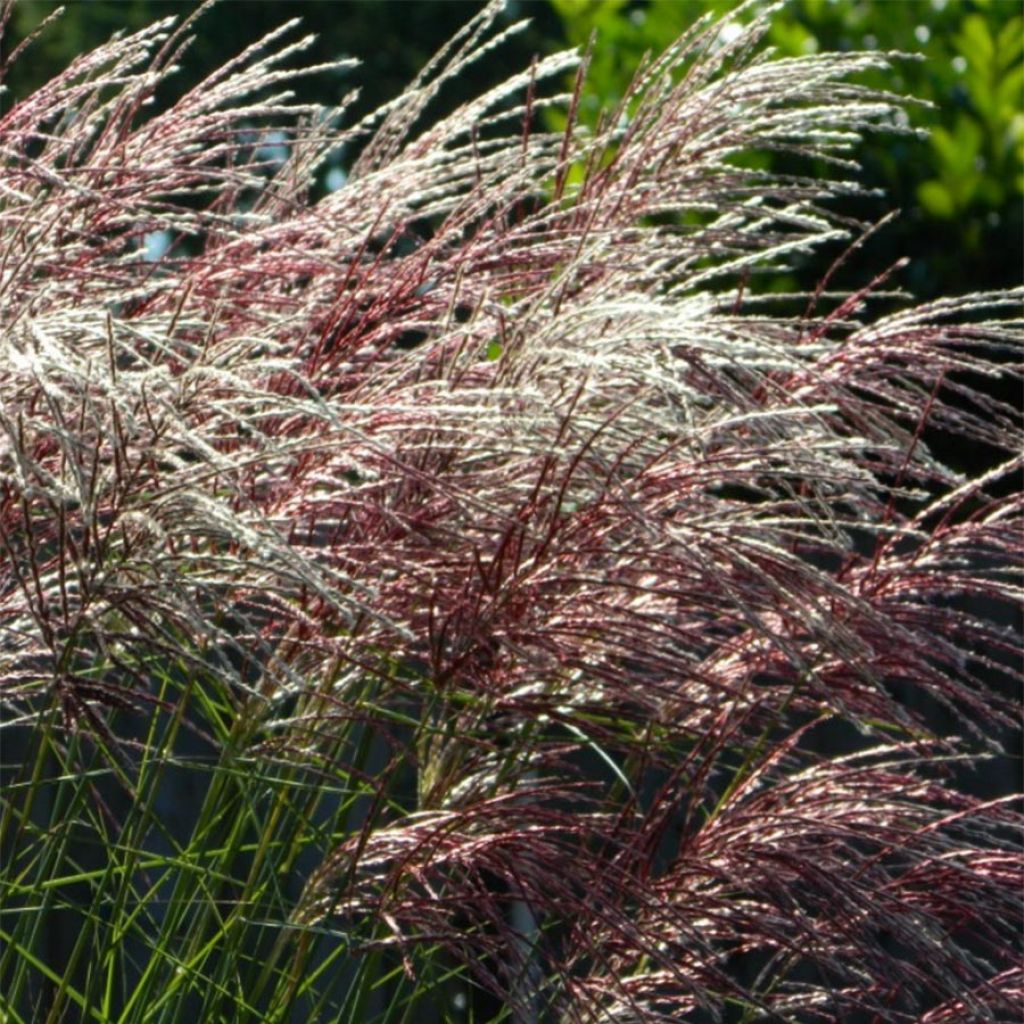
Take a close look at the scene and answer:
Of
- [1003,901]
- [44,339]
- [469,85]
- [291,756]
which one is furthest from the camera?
[469,85]

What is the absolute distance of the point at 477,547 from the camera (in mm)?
1730

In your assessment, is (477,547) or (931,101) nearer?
(477,547)

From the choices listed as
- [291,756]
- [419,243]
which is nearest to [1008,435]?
[419,243]

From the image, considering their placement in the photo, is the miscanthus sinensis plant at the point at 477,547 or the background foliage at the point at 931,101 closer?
the miscanthus sinensis plant at the point at 477,547

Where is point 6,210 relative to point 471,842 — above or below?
above

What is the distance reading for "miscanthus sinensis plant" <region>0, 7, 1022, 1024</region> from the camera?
5.34 ft

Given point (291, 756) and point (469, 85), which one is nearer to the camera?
point (291, 756)

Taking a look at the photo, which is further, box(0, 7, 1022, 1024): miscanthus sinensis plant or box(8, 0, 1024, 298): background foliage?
box(8, 0, 1024, 298): background foliage

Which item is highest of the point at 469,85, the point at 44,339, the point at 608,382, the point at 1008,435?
the point at 44,339

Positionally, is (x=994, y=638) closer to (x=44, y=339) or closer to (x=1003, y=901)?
(x=1003, y=901)

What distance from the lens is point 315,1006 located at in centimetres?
197

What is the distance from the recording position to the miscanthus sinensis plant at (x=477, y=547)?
1.63 metres

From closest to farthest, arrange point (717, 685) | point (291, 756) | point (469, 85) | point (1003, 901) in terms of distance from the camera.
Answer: point (717, 685), point (1003, 901), point (291, 756), point (469, 85)

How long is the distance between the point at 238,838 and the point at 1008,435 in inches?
34.9
